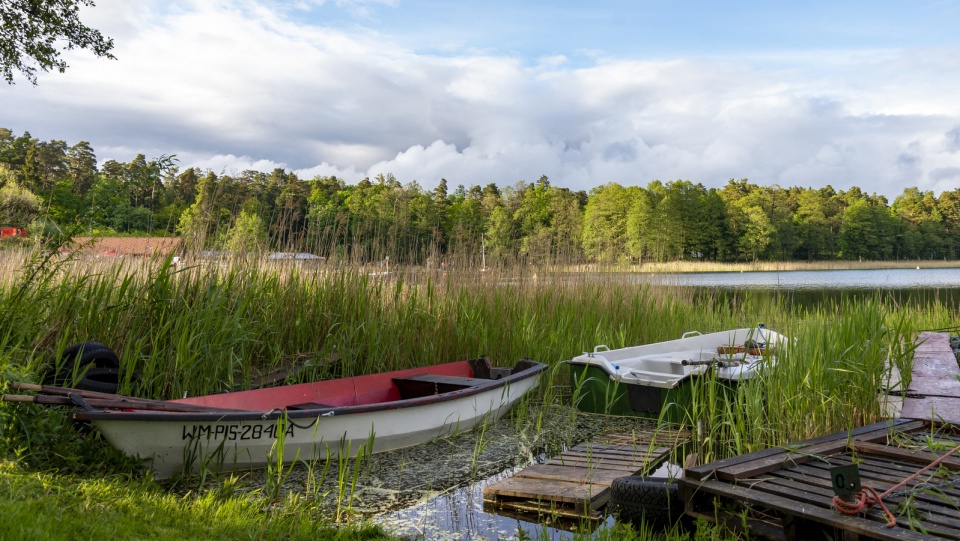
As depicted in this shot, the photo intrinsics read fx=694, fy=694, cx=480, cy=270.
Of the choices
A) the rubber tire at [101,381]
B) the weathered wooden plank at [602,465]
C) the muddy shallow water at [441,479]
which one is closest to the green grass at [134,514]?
the muddy shallow water at [441,479]

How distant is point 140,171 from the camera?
6074 mm

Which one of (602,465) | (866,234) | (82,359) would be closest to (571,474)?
(602,465)

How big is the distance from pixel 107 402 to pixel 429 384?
295 cm

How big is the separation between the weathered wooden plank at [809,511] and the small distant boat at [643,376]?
2.23 metres

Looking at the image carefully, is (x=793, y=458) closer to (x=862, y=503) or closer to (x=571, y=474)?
(x=862, y=503)

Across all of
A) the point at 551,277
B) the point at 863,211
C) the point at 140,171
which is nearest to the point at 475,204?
the point at 863,211

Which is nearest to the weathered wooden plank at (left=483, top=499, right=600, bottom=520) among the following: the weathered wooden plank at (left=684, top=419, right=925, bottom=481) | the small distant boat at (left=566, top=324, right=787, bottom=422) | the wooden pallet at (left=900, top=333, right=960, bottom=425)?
the weathered wooden plank at (left=684, top=419, right=925, bottom=481)

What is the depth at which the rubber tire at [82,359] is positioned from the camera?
5.02m

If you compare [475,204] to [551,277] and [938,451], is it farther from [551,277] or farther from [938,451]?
[938,451]

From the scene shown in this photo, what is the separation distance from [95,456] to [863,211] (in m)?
83.5

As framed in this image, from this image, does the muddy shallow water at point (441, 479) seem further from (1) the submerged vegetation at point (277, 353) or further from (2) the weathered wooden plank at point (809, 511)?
(2) the weathered wooden plank at point (809, 511)

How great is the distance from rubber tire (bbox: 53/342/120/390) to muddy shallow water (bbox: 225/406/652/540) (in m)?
1.43

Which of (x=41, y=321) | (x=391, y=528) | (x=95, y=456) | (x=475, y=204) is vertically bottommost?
(x=391, y=528)

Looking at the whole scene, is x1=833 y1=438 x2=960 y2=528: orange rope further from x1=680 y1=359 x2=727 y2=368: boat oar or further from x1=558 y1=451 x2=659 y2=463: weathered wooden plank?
x1=680 y1=359 x2=727 y2=368: boat oar
